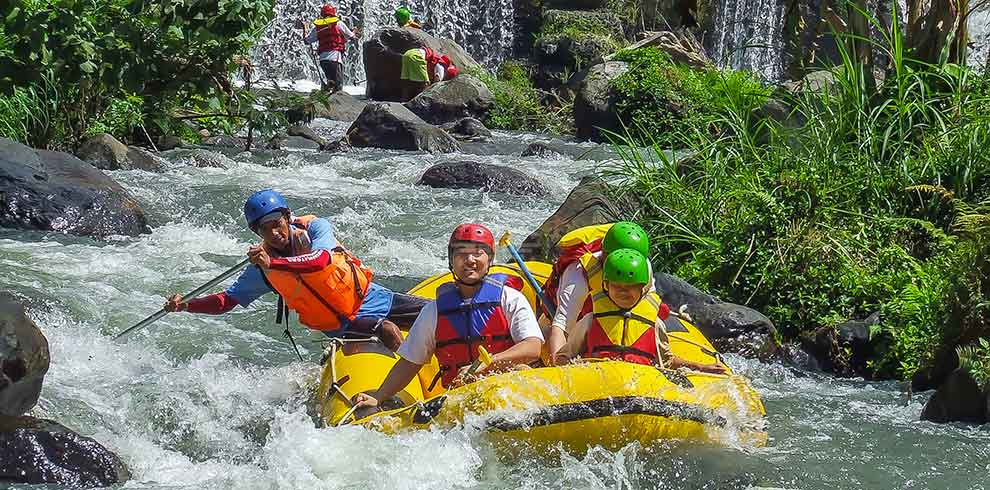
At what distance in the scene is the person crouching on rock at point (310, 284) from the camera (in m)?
5.76

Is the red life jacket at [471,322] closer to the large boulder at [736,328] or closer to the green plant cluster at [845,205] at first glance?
the large boulder at [736,328]

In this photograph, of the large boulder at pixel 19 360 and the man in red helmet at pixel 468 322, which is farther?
the man in red helmet at pixel 468 322

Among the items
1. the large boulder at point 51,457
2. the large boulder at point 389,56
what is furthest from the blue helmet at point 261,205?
the large boulder at point 389,56

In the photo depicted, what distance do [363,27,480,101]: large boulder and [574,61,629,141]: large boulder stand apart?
12.9 feet

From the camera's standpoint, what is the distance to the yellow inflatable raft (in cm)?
472

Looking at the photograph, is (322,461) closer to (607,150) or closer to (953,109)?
(953,109)

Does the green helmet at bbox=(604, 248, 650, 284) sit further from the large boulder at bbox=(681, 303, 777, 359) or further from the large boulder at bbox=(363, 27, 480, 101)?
the large boulder at bbox=(363, 27, 480, 101)

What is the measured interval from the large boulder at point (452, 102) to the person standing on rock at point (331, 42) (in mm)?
1571

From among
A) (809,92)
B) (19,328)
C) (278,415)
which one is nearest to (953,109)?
(809,92)

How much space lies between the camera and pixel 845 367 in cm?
694

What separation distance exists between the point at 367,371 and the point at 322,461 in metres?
0.78

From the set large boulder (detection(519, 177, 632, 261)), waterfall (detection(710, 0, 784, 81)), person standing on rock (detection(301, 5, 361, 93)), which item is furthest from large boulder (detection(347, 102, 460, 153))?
waterfall (detection(710, 0, 784, 81))

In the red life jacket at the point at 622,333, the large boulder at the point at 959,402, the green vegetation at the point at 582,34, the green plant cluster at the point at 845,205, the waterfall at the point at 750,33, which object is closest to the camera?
the red life jacket at the point at 622,333

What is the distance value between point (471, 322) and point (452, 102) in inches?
515
